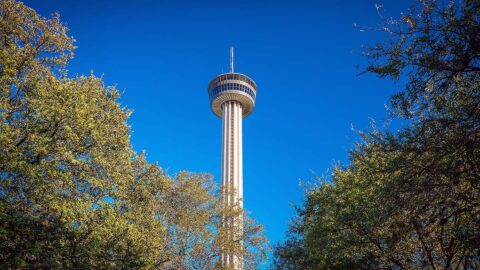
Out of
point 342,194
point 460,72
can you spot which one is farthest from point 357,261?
point 460,72

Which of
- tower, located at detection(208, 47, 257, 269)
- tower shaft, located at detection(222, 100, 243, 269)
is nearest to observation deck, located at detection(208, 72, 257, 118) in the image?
tower, located at detection(208, 47, 257, 269)

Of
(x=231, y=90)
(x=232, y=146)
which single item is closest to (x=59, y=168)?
(x=232, y=146)

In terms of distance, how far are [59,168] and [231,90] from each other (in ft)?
292

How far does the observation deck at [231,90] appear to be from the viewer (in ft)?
345

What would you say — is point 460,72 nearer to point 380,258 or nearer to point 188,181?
point 380,258

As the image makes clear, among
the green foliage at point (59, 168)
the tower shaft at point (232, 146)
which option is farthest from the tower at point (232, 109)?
the green foliage at point (59, 168)

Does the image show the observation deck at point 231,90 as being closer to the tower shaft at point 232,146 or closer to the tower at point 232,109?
the tower at point 232,109

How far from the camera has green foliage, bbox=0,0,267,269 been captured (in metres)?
15.3

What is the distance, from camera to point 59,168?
16.8 meters

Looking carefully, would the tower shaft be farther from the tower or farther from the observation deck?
the observation deck

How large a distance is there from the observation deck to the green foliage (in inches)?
3252

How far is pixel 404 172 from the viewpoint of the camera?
10945 millimetres

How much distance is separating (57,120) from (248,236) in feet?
75.4

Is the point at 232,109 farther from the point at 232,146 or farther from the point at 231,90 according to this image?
the point at 232,146
